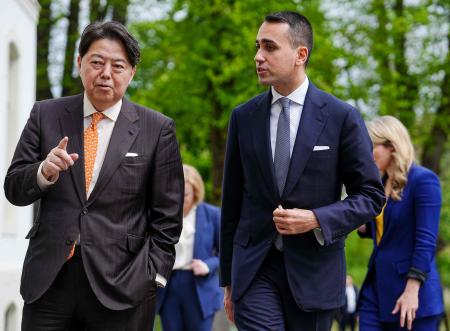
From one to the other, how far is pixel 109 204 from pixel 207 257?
4727 mm

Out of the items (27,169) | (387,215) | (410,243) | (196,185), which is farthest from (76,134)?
(196,185)

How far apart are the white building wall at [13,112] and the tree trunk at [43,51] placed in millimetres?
7423

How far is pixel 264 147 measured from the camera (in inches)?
232

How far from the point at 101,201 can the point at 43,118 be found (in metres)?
0.60

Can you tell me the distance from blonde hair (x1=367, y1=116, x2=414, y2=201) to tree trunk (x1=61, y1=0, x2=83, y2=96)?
1756cm

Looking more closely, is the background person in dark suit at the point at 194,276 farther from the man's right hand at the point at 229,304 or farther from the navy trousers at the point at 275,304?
the navy trousers at the point at 275,304

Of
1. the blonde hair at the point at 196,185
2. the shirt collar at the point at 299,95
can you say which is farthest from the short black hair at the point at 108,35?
the blonde hair at the point at 196,185

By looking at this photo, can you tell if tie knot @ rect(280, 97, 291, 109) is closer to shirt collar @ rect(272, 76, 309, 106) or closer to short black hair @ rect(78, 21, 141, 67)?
shirt collar @ rect(272, 76, 309, 106)

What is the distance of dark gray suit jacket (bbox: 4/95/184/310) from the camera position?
5.06 metres

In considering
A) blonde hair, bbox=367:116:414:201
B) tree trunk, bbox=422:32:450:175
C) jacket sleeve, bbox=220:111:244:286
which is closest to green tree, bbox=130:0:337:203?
tree trunk, bbox=422:32:450:175

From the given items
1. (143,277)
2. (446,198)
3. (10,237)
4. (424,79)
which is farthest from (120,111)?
(446,198)

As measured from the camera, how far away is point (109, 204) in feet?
16.9

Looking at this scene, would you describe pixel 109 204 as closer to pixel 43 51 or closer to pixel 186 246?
pixel 186 246

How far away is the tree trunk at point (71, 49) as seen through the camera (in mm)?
24453
